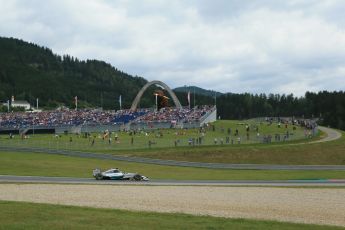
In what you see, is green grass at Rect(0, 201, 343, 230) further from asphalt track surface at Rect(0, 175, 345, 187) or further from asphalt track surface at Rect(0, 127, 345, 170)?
asphalt track surface at Rect(0, 127, 345, 170)

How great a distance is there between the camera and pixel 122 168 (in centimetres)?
5522

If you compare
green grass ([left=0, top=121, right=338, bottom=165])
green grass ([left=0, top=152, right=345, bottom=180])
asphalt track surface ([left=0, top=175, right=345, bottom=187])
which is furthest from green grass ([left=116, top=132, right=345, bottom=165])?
asphalt track surface ([left=0, top=175, right=345, bottom=187])

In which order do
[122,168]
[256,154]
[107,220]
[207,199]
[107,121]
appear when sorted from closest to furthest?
1. [107,220]
2. [207,199]
3. [122,168]
4. [256,154]
5. [107,121]

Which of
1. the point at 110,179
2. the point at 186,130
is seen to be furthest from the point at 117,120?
the point at 110,179

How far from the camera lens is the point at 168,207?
83.5 feet

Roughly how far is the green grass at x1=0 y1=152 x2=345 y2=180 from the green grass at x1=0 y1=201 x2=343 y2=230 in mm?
24183

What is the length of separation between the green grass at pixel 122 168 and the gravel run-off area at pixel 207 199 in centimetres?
1069

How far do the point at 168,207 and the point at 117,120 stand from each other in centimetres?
8196

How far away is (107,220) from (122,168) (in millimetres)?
35904

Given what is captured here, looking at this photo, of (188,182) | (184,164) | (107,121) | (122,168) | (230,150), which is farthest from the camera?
(107,121)

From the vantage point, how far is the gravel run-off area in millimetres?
24078

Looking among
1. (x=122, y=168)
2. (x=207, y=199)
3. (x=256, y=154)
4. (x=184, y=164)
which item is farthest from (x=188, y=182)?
(x=256, y=154)

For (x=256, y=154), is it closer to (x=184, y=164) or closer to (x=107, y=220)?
(x=184, y=164)

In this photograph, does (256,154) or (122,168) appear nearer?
(122,168)
